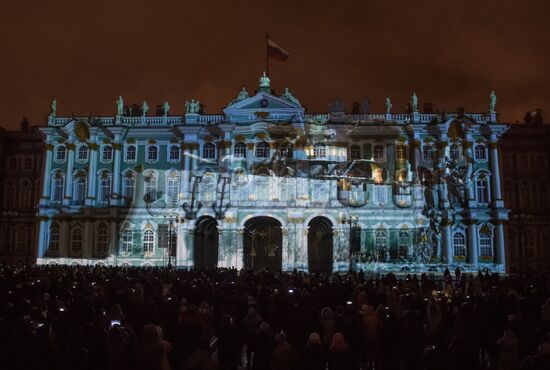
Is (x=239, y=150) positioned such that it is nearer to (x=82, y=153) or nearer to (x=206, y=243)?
(x=206, y=243)

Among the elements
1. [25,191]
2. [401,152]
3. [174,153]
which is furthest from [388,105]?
[25,191]

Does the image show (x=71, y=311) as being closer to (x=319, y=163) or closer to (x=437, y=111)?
(x=319, y=163)

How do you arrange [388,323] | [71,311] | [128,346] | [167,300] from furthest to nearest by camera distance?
[167,300], [71,311], [388,323], [128,346]

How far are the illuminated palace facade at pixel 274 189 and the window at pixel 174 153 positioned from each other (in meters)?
0.10

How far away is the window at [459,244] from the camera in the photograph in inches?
1977

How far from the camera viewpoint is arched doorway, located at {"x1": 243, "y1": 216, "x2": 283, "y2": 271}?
177 ft

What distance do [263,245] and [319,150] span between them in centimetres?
1096

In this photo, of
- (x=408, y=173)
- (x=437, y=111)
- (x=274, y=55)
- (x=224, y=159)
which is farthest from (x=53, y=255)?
(x=437, y=111)

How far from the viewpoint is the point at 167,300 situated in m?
15.2

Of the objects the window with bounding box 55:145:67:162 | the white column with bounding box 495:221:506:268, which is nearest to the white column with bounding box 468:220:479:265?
the white column with bounding box 495:221:506:268

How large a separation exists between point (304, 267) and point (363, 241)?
583cm

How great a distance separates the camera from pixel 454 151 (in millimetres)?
52219

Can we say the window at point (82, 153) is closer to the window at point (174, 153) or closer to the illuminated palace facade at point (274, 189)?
the illuminated palace facade at point (274, 189)

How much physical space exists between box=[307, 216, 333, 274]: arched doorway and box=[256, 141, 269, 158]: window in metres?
7.66
